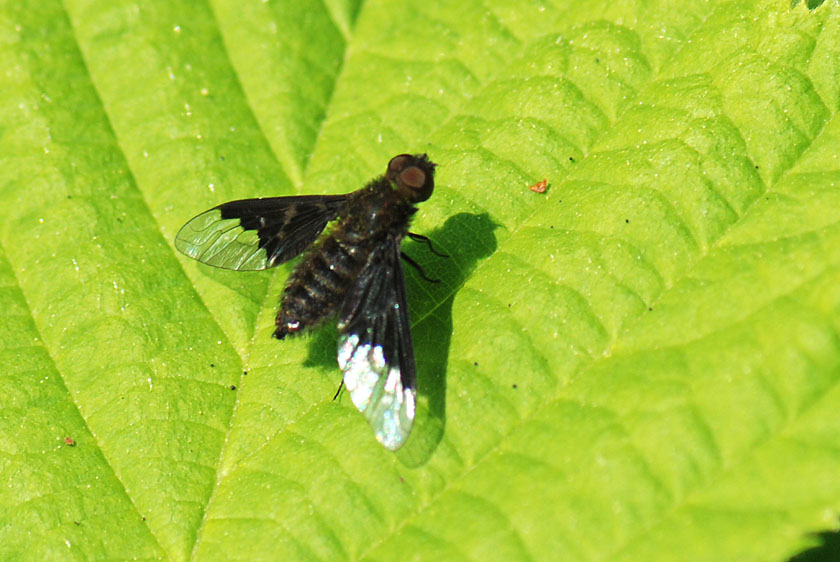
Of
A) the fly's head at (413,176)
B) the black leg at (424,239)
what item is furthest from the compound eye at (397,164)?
the black leg at (424,239)

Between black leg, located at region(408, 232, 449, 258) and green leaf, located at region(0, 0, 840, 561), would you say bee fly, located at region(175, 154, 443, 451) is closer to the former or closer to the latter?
black leg, located at region(408, 232, 449, 258)

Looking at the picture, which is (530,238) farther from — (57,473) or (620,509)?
(57,473)

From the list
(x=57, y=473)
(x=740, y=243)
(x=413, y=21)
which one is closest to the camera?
(x=740, y=243)

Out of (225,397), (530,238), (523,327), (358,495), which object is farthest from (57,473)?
(530,238)

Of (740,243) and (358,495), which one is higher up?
(740,243)

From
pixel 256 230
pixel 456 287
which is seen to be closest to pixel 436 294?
pixel 456 287

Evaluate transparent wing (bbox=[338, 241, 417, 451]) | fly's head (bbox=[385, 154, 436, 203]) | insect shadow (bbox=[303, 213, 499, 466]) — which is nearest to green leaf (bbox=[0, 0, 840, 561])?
insect shadow (bbox=[303, 213, 499, 466])
